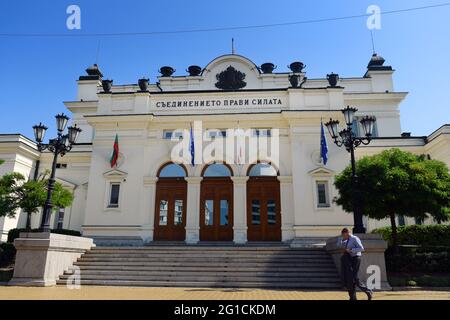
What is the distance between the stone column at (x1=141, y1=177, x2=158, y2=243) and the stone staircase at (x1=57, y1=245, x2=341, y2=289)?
134 inches

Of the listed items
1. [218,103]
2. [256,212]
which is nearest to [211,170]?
[256,212]

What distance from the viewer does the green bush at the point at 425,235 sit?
16.7 metres

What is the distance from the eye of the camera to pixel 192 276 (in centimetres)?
1255

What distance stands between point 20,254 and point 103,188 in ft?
22.7

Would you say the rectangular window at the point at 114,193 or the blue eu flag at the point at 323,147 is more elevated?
the blue eu flag at the point at 323,147

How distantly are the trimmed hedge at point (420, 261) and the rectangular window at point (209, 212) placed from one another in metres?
8.83

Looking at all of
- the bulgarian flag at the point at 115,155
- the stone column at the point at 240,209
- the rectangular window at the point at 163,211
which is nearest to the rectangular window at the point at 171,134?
the bulgarian flag at the point at 115,155

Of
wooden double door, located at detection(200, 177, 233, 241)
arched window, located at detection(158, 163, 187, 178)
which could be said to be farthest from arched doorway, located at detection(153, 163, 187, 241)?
wooden double door, located at detection(200, 177, 233, 241)

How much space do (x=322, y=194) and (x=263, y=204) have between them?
3159mm

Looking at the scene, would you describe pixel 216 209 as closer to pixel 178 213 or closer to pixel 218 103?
pixel 178 213

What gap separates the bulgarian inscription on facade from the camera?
787 inches

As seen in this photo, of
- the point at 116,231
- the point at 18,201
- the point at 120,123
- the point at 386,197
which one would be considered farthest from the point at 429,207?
the point at 18,201

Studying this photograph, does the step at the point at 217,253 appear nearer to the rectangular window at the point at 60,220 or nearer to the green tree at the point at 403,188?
the green tree at the point at 403,188
